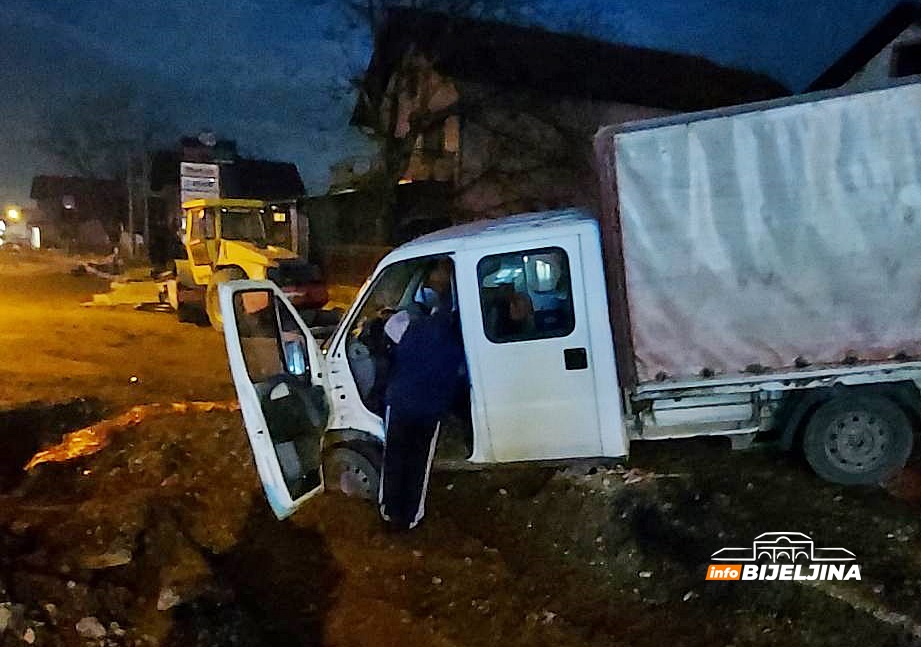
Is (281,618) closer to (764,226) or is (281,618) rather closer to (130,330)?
(764,226)

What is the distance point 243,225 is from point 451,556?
12062 millimetres

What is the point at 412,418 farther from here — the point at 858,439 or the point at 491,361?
the point at 858,439

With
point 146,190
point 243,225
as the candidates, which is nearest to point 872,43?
point 243,225

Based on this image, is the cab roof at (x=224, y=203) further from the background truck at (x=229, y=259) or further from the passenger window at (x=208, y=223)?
the passenger window at (x=208, y=223)

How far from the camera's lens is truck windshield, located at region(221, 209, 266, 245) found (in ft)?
52.5

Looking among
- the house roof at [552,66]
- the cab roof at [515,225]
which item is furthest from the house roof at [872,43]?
the cab roof at [515,225]

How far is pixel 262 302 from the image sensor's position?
18.7 feet

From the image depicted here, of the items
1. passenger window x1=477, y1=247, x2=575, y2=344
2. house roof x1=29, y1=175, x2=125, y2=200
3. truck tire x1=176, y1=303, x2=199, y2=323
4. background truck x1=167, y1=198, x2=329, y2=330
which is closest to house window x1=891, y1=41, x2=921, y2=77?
background truck x1=167, y1=198, x2=329, y2=330

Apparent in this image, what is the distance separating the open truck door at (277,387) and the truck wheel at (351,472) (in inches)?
12.9

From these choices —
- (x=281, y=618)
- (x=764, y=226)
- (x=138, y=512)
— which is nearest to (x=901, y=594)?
(x=764, y=226)

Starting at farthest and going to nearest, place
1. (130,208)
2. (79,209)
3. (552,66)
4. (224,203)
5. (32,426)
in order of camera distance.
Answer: (79,209), (130,208), (552,66), (224,203), (32,426)

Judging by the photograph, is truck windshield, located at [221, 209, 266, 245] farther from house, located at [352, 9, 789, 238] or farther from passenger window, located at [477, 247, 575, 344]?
passenger window, located at [477, 247, 575, 344]

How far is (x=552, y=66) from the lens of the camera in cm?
2441

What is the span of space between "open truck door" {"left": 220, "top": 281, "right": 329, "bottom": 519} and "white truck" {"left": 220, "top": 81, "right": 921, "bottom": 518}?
1 centimetres
